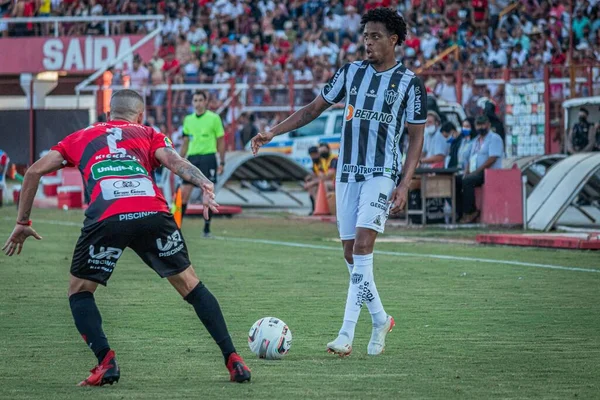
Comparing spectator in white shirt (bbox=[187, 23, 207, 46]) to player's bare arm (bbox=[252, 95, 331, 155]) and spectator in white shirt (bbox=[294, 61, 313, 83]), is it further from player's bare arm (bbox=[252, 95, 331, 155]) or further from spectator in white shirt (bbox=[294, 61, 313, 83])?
player's bare arm (bbox=[252, 95, 331, 155])

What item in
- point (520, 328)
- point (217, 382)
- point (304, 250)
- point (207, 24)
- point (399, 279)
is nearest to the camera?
point (217, 382)

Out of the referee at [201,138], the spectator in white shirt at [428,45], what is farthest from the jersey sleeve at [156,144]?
the spectator in white shirt at [428,45]

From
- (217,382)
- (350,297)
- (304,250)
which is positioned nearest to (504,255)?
(304,250)

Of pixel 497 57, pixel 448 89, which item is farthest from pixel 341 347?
pixel 497 57

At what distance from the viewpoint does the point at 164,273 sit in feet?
22.6

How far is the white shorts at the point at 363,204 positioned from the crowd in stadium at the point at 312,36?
18.9m

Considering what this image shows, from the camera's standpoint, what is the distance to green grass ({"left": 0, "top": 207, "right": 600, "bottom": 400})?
6730mm

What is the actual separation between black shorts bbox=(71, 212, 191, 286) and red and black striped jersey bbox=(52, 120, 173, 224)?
0.05 meters

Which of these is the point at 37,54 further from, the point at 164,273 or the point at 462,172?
the point at 164,273

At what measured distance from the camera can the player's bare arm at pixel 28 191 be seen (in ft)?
22.5

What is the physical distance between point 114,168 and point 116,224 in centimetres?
34

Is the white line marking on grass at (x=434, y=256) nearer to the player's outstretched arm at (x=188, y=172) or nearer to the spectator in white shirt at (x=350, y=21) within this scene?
the player's outstretched arm at (x=188, y=172)

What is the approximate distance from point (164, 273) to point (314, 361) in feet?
4.24

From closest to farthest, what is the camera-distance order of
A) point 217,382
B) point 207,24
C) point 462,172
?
1. point 217,382
2. point 462,172
3. point 207,24
